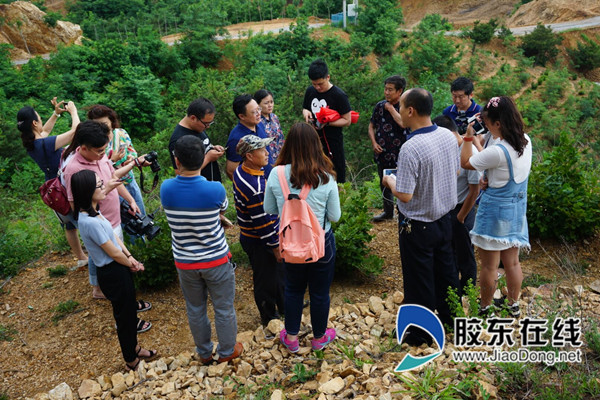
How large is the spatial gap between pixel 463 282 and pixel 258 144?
2183 mm

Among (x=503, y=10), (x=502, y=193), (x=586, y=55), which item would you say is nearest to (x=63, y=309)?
(x=502, y=193)

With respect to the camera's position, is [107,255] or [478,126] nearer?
[107,255]

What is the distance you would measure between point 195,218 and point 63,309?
215cm

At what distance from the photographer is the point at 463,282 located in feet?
12.6

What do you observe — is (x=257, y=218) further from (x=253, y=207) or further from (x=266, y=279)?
(x=266, y=279)

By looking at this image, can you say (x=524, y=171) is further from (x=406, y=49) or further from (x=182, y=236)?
(x=406, y=49)

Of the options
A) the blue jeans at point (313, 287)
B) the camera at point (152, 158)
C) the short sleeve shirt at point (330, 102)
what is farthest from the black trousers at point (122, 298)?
the short sleeve shirt at point (330, 102)

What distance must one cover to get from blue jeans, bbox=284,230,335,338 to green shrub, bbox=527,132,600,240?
2.78 metres

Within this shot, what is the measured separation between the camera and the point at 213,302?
316 centimetres

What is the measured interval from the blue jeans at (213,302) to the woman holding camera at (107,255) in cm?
41

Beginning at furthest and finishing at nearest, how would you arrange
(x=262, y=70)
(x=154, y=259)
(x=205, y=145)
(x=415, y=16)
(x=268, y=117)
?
(x=415, y=16) < (x=262, y=70) < (x=268, y=117) < (x=154, y=259) < (x=205, y=145)

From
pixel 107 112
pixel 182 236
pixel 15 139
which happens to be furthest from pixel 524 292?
pixel 15 139

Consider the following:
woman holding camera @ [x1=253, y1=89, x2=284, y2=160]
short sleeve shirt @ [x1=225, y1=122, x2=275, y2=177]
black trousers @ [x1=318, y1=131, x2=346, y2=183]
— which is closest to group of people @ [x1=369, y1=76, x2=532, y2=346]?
short sleeve shirt @ [x1=225, y1=122, x2=275, y2=177]

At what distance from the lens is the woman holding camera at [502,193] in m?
2.98
